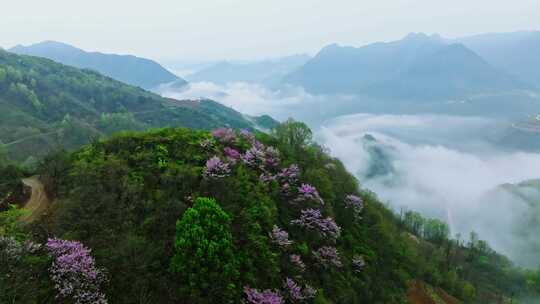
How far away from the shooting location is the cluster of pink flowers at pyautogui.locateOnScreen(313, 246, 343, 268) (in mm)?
24281

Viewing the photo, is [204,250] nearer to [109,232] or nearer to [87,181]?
[109,232]

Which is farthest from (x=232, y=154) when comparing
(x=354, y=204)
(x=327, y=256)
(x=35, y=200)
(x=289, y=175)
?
(x=35, y=200)

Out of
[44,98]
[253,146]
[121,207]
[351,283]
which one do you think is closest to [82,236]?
[121,207]

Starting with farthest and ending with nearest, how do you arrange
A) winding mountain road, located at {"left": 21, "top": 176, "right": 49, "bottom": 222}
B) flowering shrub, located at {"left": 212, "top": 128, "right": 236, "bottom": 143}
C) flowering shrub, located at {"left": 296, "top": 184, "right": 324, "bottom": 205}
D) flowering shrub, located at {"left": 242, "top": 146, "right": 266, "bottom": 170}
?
1. flowering shrub, located at {"left": 212, "top": 128, "right": 236, "bottom": 143}
2. flowering shrub, located at {"left": 242, "top": 146, "right": 266, "bottom": 170}
3. flowering shrub, located at {"left": 296, "top": 184, "right": 324, "bottom": 205}
4. winding mountain road, located at {"left": 21, "top": 176, "right": 49, "bottom": 222}

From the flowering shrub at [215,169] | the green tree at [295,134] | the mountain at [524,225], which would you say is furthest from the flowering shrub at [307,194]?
the mountain at [524,225]

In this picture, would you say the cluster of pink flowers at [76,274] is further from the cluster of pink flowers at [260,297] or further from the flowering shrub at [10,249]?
the cluster of pink flowers at [260,297]

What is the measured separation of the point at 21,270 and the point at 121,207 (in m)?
6.33

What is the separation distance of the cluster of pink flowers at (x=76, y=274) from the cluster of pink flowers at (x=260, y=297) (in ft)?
22.5

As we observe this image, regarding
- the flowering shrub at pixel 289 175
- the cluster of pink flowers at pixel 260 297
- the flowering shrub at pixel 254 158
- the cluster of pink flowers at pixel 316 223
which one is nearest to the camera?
the cluster of pink flowers at pixel 260 297

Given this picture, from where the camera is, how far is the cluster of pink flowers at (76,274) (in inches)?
618

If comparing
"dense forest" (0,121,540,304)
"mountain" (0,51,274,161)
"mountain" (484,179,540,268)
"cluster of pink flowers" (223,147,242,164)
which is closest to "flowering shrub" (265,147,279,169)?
"dense forest" (0,121,540,304)

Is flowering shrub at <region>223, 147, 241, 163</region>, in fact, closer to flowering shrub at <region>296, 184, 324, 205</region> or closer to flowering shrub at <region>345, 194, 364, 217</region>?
flowering shrub at <region>296, 184, 324, 205</region>

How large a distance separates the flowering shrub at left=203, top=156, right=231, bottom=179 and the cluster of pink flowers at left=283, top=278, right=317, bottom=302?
8565mm

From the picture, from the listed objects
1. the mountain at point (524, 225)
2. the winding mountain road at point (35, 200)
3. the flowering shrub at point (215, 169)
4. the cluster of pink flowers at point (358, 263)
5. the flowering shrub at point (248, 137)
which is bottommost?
the mountain at point (524, 225)
